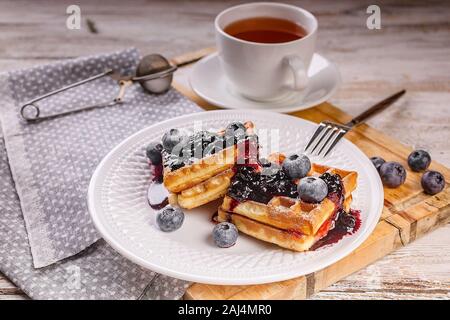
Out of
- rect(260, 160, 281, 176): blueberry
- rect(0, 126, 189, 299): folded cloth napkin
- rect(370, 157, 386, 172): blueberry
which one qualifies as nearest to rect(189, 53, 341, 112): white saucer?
rect(370, 157, 386, 172): blueberry

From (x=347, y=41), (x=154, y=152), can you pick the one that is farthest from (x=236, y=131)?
(x=347, y=41)

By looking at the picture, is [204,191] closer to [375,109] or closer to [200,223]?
[200,223]

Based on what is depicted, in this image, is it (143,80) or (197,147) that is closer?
(197,147)

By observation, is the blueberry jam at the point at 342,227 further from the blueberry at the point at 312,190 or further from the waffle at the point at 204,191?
the waffle at the point at 204,191

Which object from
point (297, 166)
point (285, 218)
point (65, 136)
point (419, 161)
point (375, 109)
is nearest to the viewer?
point (285, 218)

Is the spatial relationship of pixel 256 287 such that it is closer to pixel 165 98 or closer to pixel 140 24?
pixel 165 98

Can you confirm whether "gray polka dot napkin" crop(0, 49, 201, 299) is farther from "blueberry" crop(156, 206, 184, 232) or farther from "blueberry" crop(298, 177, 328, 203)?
"blueberry" crop(298, 177, 328, 203)

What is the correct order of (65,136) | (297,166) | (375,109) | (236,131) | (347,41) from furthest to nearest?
(347,41) < (375,109) < (65,136) < (236,131) < (297,166)
